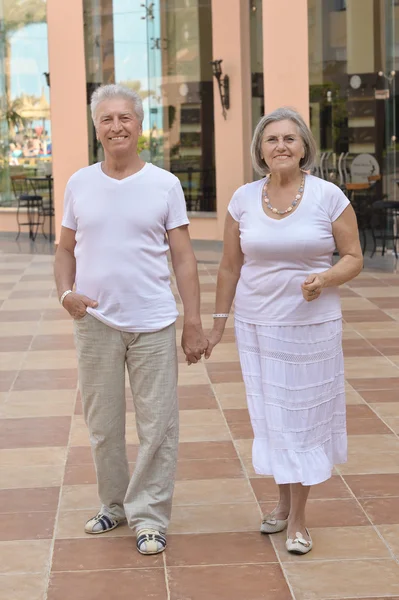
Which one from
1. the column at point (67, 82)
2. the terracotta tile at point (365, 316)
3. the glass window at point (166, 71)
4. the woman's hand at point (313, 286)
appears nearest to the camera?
the woman's hand at point (313, 286)

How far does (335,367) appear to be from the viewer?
13.0ft

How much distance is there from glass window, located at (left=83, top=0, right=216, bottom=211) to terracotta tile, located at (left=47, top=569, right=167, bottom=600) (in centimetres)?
1327

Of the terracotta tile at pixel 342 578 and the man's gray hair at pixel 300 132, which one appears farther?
the man's gray hair at pixel 300 132

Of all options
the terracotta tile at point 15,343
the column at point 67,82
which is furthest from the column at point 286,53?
the terracotta tile at point 15,343

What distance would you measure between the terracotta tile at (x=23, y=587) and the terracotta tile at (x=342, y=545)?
86cm

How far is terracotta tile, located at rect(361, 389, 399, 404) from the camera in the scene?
20.8ft

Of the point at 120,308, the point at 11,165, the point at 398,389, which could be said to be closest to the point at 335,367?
the point at 120,308

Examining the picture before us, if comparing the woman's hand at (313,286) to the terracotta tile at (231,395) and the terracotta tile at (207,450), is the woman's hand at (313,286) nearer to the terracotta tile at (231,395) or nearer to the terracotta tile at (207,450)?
the terracotta tile at (207,450)

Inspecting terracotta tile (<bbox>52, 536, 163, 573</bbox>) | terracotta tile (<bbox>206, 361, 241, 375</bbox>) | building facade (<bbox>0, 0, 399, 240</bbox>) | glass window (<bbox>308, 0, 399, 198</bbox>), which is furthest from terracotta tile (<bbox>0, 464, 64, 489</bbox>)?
glass window (<bbox>308, 0, 399, 198</bbox>)

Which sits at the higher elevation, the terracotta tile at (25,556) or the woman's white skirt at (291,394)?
the woman's white skirt at (291,394)

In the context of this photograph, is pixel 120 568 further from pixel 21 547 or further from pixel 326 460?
pixel 326 460

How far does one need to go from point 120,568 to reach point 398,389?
320cm

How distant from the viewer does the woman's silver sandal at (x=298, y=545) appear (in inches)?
153

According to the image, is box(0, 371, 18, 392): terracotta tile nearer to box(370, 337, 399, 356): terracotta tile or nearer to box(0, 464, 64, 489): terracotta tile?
box(0, 464, 64, 489): terracotta tile
